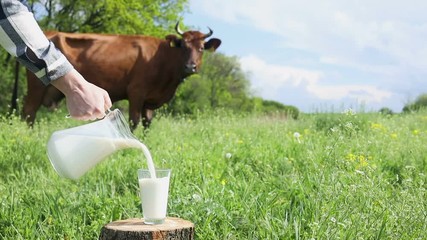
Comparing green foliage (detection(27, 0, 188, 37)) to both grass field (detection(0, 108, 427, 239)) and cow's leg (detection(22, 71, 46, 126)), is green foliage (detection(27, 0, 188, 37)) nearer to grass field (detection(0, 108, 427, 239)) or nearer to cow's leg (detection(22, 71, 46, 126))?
cow's leg (detection(22, 71, 46, 126))

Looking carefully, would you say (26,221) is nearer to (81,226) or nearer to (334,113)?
(81,226)

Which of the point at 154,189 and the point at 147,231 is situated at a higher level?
the point at 154,189

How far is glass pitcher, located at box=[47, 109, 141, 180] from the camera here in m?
3.00

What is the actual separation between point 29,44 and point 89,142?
0.52m

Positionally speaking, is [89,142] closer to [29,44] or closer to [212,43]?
[29,44]

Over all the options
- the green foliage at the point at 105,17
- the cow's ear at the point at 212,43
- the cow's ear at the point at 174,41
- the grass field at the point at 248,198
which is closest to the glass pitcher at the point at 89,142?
the grass field at the point at 248,198

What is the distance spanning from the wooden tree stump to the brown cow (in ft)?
24.5

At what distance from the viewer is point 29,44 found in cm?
285

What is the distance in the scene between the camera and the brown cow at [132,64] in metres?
11.0

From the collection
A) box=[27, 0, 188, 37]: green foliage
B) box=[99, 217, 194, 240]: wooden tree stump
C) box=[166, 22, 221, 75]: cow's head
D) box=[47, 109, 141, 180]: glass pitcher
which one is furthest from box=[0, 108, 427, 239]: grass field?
box=[27, 0, 188, 37]: green foliage

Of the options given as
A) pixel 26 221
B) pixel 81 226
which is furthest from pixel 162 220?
pixel 26 221

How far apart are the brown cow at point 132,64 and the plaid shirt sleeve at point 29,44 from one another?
7876mm

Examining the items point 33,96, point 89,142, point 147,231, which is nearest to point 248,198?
point 147,231

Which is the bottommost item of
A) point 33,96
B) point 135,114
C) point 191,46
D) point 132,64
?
point 135,114
